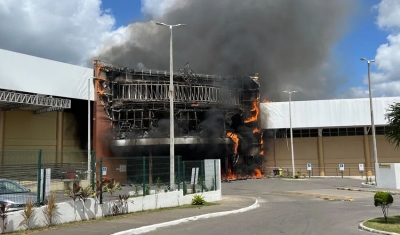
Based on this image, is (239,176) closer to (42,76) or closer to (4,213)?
(42,76)

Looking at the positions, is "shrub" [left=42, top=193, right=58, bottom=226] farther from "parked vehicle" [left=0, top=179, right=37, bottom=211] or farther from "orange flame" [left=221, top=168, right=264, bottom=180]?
"orange flame" [left=221, top=168, right=264, bottom=180]

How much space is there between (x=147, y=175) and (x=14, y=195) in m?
5.49

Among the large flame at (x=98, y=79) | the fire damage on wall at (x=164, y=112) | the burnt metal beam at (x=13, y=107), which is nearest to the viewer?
the burnt metal beam at (x=13, y=107)

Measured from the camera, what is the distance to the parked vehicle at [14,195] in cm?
1051

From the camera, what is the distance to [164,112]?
35188 millimetres

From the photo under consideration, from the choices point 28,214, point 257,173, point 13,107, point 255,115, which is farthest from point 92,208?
point 257,173

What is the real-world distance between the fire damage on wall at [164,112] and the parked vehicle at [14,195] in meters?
21.6

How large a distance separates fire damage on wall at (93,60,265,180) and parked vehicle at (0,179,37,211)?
70.7 feet

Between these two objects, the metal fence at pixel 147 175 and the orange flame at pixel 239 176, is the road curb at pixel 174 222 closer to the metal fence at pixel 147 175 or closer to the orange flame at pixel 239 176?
the metal fence at pixel 147 175

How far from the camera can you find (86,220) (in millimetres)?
12180

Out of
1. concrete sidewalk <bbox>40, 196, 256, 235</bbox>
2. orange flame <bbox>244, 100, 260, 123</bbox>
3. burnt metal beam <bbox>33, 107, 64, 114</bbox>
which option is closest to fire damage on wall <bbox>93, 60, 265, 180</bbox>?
orange flame <bbox>244, 100, 260, 123</bbox>

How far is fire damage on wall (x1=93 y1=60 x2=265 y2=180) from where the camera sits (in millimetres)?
33219

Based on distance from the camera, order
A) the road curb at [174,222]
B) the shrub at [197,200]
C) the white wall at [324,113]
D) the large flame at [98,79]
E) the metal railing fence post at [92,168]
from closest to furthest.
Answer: the road curb at [174,222], the metal railing fence post at [92,168], the shrub at [197,200], the large flame at [98,79], the white wall at [324,113]

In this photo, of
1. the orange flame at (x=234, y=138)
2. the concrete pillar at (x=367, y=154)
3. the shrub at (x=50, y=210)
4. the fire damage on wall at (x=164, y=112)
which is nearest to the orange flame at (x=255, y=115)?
the fire damage on wall at (x=164, y=112)
